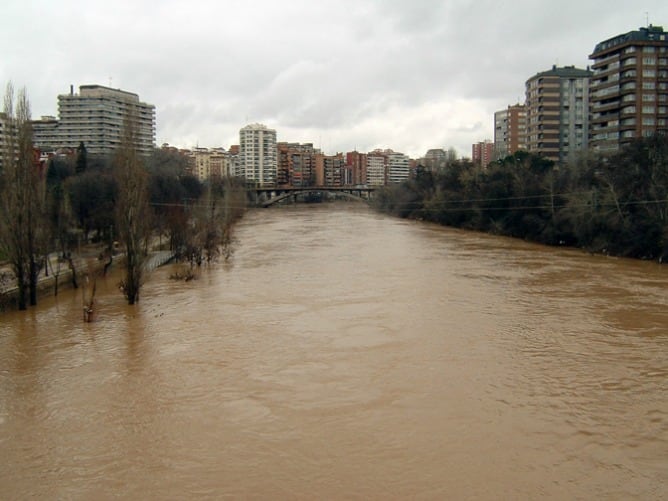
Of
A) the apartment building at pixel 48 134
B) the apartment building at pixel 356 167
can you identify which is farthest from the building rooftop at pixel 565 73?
the apartment building at pixel 356 167

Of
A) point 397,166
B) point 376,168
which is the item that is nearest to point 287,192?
point 376,168

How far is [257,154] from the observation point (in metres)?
108

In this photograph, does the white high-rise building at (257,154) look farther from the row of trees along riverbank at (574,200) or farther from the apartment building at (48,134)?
the row of trees along riverbank at (574,200)

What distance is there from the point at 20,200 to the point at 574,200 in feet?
65.9

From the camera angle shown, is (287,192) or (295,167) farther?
(295,167)

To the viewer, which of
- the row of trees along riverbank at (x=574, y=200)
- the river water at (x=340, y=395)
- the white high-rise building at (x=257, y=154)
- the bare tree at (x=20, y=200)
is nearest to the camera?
the river water at (x=340, y=395)

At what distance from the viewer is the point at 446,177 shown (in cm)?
4256

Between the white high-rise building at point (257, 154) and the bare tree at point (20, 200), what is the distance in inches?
3683

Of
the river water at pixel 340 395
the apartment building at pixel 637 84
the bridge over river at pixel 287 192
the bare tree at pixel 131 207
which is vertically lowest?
the river water at pixel 340 395

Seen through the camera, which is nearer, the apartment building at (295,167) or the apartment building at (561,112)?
the apartment building at (561,112)

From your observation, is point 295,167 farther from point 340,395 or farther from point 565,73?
point 340,395

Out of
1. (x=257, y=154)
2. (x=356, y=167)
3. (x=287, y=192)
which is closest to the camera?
(x=287, y=192)

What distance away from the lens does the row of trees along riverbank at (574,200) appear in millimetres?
21125

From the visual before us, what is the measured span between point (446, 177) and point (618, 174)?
19.7 meters
